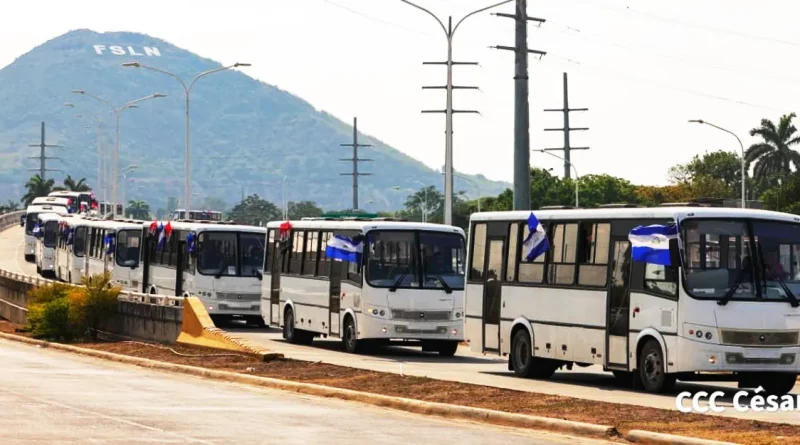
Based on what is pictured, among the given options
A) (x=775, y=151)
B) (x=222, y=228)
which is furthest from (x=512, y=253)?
(x=775, y=151)

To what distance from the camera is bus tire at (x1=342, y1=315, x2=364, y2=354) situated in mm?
36219

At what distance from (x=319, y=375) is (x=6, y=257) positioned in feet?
270

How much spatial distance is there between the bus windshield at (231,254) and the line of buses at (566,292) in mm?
2165

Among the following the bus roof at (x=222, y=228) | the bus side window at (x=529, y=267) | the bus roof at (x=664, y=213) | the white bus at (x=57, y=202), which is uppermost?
the white bus at (x=57, y=202)

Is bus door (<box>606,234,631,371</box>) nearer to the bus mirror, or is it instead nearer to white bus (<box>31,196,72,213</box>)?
the bus mirror

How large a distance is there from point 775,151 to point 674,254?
127548 millimetres

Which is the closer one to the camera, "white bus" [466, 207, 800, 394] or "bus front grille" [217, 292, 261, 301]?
"white bus" [466, 207, 800, 394]

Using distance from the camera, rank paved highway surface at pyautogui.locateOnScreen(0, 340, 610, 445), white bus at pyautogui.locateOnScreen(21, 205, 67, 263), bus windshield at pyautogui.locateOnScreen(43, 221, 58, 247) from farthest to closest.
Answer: white bus at pyautogui.locateOnScreen(21, 205, 67, 263), bus windshield at pyautogui.locateOnScreen(43, 221, 58, 247), paved highway surface at pyautogui.locateOnScreen(0, 340, 610, 445)

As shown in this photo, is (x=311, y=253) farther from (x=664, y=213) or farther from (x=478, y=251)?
(x=664, y=213)

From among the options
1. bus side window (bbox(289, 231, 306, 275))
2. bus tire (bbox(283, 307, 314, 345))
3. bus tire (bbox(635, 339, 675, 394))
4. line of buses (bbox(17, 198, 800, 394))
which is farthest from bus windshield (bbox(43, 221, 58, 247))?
bus tire (bbox(635, 339, 675, 394))

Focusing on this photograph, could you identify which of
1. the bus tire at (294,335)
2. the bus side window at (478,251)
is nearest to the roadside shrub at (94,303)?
the bus tire at (294,335)

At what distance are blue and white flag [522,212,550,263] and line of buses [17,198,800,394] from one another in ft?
0.34

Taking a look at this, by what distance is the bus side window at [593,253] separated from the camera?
26.5 meters

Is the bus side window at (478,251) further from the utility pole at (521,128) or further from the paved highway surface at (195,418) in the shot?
the utility pole at (521,128)
